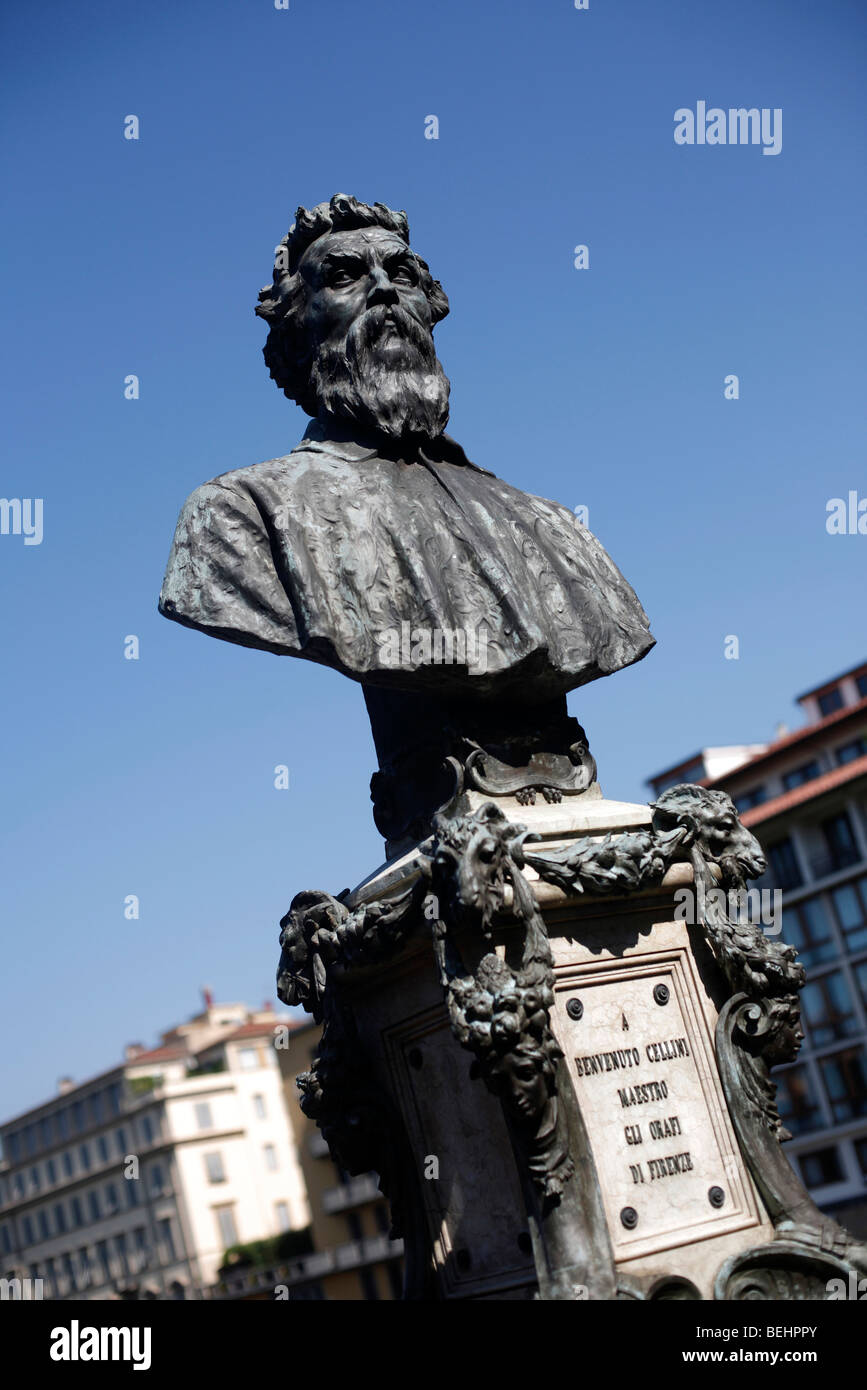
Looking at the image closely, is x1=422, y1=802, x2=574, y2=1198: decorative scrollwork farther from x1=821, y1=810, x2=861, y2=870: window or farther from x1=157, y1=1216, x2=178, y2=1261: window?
x1=157, y1=1216, x2=178, y2=1261: window

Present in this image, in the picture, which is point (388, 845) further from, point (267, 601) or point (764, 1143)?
point (764, 1143)

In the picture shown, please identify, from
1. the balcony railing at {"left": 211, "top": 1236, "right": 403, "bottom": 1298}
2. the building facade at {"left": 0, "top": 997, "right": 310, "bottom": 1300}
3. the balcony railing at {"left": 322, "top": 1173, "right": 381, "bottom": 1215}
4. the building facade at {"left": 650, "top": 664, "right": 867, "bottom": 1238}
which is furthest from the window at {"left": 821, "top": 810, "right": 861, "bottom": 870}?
the building facade at {"left": 0, "top": 997, "right": 310, "bottom": 1300}

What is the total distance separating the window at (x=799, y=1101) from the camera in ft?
132

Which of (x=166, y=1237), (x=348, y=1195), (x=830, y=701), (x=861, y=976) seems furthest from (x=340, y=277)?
(x=166, y=1237)

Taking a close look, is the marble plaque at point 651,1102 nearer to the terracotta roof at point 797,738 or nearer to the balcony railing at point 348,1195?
the terracotta roof at point 797,738

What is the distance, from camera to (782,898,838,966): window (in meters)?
41.6

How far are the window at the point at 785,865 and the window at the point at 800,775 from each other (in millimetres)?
2181

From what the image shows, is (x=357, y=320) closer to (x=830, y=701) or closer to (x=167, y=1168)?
(x=830, y=701)

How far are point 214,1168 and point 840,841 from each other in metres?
36.3

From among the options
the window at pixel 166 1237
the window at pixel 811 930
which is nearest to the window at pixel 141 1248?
the window at pixel 166 1237

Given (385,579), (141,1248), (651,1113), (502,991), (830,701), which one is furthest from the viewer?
(141,1248)

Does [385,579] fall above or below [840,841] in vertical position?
below

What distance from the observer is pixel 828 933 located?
137 feet
